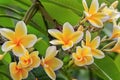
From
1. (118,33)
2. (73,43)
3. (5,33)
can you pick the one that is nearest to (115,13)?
(118,33)

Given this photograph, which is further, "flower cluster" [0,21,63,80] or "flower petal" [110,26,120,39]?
"flower petal" [110,26,120,39]

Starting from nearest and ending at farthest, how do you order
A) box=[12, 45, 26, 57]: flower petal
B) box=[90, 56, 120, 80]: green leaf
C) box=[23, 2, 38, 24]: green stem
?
box=[12, 45, 26, 57]: flower petal
box=[23, 2, 38, 24]: green stem
box=[90, 56, 120, 80]: green leaf

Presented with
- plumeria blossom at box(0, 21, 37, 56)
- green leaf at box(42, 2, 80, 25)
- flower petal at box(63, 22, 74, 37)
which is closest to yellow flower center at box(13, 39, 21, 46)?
plumeria blossom at box(0, 21, 37, 56)

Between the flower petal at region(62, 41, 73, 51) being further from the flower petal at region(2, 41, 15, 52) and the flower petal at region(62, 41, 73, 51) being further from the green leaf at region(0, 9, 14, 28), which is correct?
the green leaf at region(0, 9, 14, 28)

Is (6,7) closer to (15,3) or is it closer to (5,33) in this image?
(15,3)

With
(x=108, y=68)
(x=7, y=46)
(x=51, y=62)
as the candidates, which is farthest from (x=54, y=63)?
(x=108, y=68)

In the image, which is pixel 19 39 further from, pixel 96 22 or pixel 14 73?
pixel 96 22

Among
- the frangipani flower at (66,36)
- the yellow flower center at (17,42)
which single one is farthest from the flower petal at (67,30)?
the yellow flower center at (17,42)
